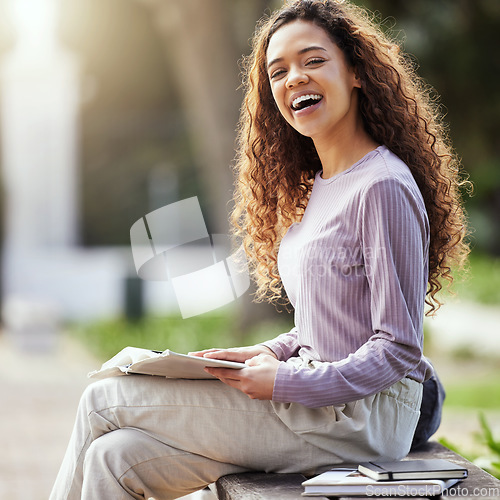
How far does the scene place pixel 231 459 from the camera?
2.41 m

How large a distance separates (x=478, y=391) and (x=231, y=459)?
6.17 meters

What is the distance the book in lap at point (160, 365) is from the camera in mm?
2264

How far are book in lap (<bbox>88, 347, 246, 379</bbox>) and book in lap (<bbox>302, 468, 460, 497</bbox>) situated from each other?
369mm

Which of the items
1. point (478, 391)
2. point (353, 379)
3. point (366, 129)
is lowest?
point (478, 391)

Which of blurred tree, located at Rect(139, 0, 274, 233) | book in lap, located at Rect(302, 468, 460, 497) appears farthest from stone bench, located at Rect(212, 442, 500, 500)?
blurred tree, located at Rect(139, 0, 274, 233)

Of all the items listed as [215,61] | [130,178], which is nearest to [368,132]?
[215,61]

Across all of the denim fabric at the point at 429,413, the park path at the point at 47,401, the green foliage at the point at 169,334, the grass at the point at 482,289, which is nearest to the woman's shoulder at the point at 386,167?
the denim fabric at the point at 429,413

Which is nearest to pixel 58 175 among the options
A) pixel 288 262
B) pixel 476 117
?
pixel 476 117

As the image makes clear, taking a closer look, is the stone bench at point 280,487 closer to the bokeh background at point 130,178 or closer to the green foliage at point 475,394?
the bokeh background at point 130,178

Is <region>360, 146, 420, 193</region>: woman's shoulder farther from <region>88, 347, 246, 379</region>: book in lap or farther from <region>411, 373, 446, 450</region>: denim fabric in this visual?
<region>411, 373, 446, 450</region>: denim fabric

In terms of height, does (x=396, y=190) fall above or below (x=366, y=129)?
below

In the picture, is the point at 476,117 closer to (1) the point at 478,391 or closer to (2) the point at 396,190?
(1) the point at 478,391

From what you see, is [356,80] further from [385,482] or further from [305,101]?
[385,482]

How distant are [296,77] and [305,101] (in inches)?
3.1
